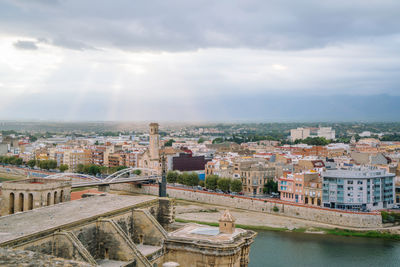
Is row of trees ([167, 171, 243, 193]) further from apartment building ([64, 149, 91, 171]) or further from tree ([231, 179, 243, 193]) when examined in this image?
apartment building ([64, 149, 91, 171])

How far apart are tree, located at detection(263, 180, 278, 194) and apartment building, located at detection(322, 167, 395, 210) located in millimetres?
9497

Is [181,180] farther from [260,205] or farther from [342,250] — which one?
[342,250]

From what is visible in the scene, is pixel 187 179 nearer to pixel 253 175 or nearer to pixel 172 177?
pixel 172 177

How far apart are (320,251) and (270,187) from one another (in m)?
22.7

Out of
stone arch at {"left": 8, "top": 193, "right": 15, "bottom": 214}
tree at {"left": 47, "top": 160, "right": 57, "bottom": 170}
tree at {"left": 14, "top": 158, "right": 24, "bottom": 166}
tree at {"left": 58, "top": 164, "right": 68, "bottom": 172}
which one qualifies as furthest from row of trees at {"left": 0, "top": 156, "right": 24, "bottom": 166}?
stone arch at {"left": 8, "top": 193, "right": 15, "bottom": 214}

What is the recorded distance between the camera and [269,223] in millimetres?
48312

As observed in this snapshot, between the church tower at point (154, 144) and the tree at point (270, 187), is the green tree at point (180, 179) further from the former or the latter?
the tree at point (270, 187)

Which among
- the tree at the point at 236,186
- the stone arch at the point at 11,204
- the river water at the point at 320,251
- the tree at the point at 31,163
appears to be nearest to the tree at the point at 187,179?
the tree at the point at 236,186

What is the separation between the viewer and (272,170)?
64.2 meters

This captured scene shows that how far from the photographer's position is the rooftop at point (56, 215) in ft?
59.8

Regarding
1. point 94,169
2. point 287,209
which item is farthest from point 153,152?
point 287,209

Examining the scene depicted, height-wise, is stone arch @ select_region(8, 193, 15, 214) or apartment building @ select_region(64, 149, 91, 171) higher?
stone arch @ select_region(8, 193, 15, 214)

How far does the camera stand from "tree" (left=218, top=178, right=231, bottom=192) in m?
62.0

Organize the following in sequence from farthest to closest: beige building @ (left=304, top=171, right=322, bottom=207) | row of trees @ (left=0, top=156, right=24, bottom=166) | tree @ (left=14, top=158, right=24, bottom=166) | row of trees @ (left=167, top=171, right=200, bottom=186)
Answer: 1. row of trees @ (left=0, top=156, right=24, bottom=166)
2. tree @ (left=14, top=158, right=24, bottom=166)
3. row of trees @ (left=167, top=171, right=200, bottom=186)
4. beige building @ (left=304, top=171, right=322, bottom=207)
